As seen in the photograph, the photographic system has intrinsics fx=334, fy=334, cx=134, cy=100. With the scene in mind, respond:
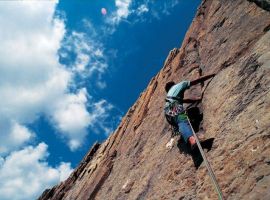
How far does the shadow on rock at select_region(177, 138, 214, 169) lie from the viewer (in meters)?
7.72

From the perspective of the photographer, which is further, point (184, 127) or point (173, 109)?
point (173, 109)

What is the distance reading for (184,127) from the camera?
8.61 m

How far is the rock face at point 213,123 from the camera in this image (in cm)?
654

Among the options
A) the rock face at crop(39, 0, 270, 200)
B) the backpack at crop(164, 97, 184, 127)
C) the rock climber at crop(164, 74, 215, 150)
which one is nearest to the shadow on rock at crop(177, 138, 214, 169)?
the rock face at crop(39, 0, 270, 200)

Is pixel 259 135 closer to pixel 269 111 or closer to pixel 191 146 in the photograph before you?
pixel 269 111

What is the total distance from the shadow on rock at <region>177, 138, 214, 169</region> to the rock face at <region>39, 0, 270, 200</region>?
102 mm

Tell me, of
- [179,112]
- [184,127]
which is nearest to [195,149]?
[184,127]

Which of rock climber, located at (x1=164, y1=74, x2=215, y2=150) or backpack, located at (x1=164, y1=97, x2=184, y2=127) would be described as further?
backpack, located at (x1=164, y1=97, x2=184, y2=127)

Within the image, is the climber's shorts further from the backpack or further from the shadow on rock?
the shadow on rock

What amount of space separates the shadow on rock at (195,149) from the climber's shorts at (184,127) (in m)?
0.39

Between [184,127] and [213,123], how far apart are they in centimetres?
74

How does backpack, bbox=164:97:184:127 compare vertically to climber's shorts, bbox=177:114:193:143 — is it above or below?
above

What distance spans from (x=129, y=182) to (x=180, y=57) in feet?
18.4

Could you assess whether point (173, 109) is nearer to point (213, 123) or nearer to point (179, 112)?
point (179, 112)
